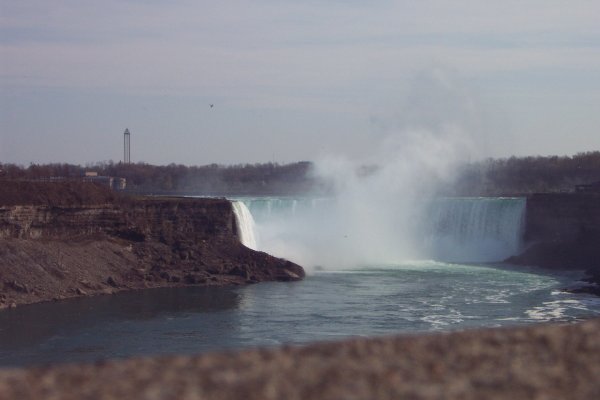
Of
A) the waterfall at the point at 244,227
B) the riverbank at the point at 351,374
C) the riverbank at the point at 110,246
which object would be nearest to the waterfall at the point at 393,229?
the waterfall at the point at 244,227

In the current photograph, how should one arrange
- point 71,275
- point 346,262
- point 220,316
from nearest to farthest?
point 220,316
point 71,275
point 346,262

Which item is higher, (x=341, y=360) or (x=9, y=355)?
(x=341, y=360)

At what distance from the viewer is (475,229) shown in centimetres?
4778

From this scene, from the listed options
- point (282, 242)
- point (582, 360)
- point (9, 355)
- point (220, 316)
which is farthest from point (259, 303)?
point (582, 360)

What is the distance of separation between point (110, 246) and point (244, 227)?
7.58 meters

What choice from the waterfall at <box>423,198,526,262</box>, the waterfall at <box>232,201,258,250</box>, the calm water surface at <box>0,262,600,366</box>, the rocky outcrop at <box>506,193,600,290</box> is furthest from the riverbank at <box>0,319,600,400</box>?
the waterfall at <box>423,198,526,262</box>

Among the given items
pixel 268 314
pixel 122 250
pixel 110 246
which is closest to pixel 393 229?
pixel 122 250

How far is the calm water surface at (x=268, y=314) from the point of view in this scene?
68.6 feet

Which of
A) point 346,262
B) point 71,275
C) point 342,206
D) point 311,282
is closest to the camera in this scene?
point 71,275

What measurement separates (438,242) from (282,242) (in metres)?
8.58

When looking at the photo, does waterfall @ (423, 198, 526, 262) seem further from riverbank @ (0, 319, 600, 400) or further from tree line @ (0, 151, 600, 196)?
riverbank @ (0, 319, 600, 400)

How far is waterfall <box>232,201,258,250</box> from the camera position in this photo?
132 ft

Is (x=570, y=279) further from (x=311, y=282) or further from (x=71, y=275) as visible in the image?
(x=71, y=275)

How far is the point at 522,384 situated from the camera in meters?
6.89
